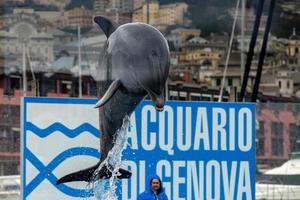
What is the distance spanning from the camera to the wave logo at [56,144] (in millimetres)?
11305

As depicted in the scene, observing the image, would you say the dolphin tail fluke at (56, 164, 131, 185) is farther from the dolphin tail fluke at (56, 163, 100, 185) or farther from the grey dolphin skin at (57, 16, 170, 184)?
the grey dolphin skin at (57, 16, 170, 184)

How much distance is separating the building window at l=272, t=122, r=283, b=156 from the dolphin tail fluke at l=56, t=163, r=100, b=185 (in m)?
8.50

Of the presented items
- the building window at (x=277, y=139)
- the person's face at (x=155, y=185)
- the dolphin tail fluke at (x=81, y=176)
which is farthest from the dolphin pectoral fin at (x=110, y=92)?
the building window at (x=277, y=139)

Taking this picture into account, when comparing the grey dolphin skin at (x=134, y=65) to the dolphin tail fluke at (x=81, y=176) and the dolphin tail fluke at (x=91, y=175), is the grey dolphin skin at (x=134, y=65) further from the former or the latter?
the dolphin tail fluke at (x=81, y=176)

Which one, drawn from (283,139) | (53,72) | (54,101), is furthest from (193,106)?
(53,72)

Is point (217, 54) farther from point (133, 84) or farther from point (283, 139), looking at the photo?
point (133, 84)

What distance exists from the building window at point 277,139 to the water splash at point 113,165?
789cm

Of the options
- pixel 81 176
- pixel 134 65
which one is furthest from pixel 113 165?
pixel 134 65

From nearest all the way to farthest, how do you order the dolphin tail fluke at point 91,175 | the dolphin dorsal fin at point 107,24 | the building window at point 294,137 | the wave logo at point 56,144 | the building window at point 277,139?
the dolphin dorsal fin at point 107,24 → the dolphin tail fluke at point 91,175 → the wave logo at point 56,144 → the building window at point 294,137 → the building window at point 277,139

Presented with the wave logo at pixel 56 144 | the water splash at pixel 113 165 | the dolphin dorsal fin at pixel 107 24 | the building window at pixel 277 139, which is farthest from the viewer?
the building window at pixel 277 139

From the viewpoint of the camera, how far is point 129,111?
28.1 feet

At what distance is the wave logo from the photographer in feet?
37.1

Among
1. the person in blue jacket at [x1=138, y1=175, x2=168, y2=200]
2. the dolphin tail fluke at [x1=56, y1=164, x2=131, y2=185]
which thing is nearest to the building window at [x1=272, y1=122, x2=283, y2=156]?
the dolphin tail fluke at [x1=56, y1=164, x2=131, y2=185]

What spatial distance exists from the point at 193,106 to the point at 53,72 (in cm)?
5025
